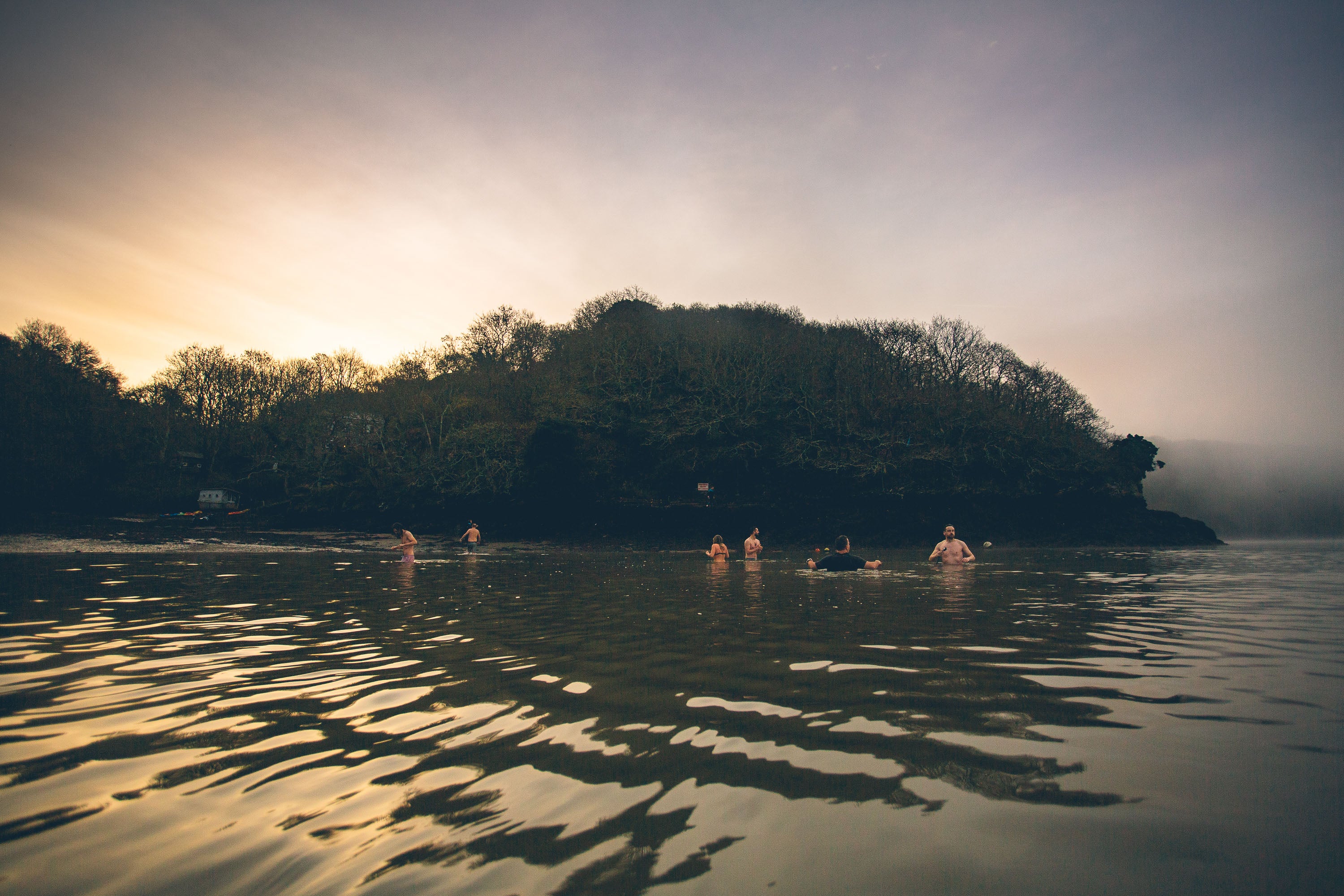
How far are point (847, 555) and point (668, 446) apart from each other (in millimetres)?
34118

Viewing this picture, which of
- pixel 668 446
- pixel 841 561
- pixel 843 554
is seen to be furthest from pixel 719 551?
pixel 668 446

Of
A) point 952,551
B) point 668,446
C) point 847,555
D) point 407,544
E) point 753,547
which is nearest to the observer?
point 847,555

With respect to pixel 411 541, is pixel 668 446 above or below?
above

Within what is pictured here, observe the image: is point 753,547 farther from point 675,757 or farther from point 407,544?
point 675,757

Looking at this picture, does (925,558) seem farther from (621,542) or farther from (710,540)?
(621,542)

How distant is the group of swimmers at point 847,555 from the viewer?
19531 millimetres

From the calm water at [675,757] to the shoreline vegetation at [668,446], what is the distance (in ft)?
116

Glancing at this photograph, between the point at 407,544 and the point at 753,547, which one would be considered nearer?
the point at 407,544

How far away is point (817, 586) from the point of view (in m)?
15.8

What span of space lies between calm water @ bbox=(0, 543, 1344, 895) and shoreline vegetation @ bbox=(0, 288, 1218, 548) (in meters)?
35.5

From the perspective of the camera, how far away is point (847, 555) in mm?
19828

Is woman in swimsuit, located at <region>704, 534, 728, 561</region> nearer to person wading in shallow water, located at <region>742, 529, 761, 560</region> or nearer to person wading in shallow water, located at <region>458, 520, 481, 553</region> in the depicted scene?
person wading in shallow water, located at <region>742, 529, 761, 560</region>

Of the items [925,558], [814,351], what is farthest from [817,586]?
[814,351]

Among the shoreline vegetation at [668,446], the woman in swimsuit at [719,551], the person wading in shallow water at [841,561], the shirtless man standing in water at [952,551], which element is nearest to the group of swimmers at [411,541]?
the shoreline vegetation at [668,446]
